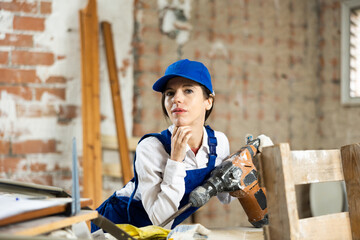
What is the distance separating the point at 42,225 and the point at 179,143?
0.73m

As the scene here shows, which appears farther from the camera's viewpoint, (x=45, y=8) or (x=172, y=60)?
(x=172, y=60)

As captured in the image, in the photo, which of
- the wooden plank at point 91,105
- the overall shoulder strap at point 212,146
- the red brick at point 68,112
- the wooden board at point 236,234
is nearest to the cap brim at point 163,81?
the overall shoulder strap at point 212,146

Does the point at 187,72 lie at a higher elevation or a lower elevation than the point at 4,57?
lower

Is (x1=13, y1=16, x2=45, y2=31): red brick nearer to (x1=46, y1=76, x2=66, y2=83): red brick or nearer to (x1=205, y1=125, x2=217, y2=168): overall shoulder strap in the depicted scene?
(x1=46, y1=76, x2=66, y2=83): red brick

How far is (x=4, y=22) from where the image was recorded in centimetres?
233

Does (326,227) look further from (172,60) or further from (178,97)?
(172,60)

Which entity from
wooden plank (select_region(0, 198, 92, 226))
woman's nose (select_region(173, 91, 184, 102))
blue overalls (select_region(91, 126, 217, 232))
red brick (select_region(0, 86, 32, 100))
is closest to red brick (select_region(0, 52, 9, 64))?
red brick (select_region(0, 86, 32, 100))

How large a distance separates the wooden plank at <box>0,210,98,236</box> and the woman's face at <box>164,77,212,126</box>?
2.33ft

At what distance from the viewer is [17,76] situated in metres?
2.34

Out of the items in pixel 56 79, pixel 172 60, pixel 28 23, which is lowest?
pixel 56 79

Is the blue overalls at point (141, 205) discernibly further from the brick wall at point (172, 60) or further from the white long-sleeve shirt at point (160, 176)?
the brick wall at point (172, 60)

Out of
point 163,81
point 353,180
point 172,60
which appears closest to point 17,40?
point 172,60

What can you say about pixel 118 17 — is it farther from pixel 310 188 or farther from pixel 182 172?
pixel 310 188

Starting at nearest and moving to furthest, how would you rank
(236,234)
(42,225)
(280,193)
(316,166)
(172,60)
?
1. (42,225)
2. (280,193)
3. (316,166)
4. (236,234)
5. (172,60)
